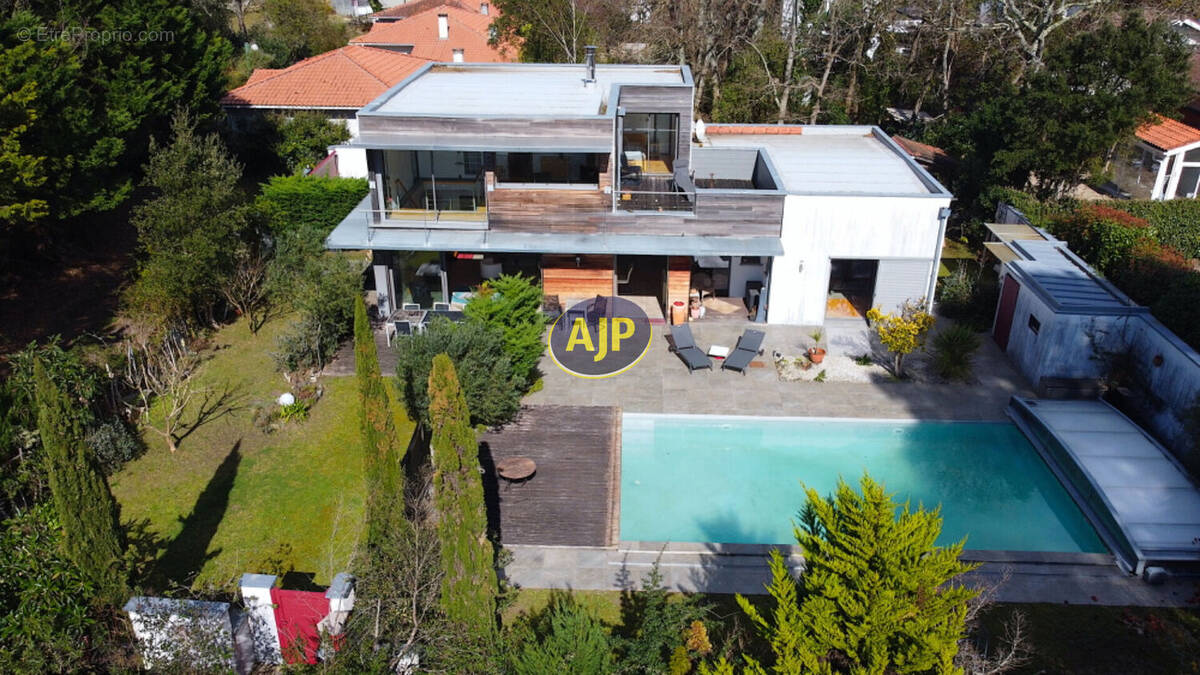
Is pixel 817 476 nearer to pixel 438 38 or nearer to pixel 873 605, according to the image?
pixel 873 605

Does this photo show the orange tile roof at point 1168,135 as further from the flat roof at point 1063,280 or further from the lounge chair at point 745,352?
the lounge chair at point 745,352

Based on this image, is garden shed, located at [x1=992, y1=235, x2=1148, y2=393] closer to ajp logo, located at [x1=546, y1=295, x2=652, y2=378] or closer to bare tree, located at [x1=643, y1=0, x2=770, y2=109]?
ajp logo, located at [x1=546, y1=295, x2=652, y2=378]

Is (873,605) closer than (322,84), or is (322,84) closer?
(873,605)

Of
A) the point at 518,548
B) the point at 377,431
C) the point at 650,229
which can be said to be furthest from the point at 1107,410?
the point at 377,431

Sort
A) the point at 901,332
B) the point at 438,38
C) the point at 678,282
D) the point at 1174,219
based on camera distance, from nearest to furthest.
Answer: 1. the point at 901,332
2. the point at 678,282
3. the point at 1174,219
4. the point at 438,38

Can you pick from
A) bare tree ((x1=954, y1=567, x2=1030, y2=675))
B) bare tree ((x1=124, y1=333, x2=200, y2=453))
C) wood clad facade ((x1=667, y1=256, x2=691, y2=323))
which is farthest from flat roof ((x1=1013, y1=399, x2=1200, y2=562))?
bare tree ((x1=124, y1=333, x2=200, y2=453))

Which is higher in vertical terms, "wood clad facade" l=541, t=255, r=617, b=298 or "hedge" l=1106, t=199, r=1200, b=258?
"hedge" l=1106, t=199, r=1200, b=258

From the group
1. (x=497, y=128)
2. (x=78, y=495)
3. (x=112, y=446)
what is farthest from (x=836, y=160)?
(x=78, y=495)

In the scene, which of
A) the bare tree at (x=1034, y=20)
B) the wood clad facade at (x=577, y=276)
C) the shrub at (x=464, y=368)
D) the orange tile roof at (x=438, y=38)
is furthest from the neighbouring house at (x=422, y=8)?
the shrub at (x=464, y=368)
